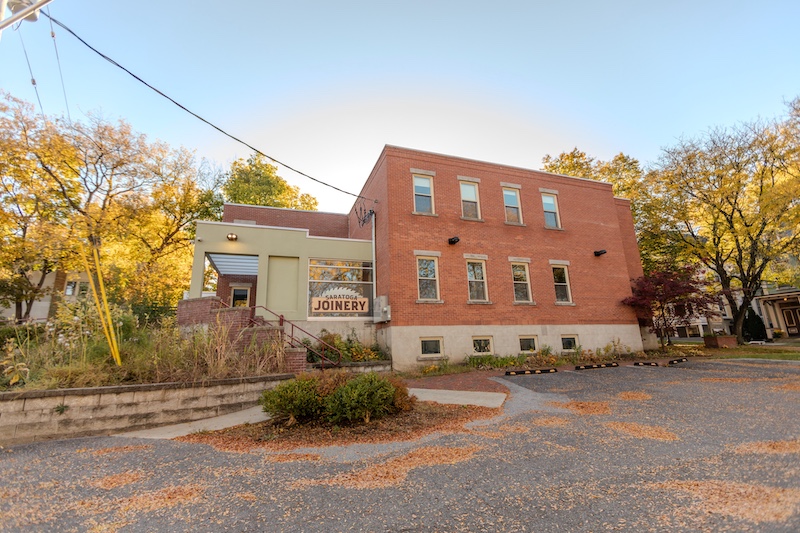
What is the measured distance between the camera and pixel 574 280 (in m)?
16.3

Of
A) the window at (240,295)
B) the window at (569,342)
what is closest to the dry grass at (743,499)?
the window at (569,342)

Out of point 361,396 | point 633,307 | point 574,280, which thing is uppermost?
point 574,280

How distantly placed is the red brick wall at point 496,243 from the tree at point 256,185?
564 inches

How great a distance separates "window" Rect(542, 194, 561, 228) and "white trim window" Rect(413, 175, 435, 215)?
19.6 feet

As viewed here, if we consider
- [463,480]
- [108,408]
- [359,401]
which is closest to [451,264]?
[359,401]

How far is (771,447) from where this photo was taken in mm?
4367

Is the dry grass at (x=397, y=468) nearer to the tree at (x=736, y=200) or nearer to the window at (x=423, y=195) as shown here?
the window at (x=423, y=195)

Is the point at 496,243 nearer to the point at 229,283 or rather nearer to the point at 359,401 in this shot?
the point at 359,401

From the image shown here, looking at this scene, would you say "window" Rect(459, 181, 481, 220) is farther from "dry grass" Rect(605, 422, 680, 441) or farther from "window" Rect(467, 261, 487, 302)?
"dry grass" Rect(605, 422, 680, 441)

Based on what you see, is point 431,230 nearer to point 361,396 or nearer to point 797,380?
point 361,396

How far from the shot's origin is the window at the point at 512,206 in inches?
639

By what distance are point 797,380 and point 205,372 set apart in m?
14.1

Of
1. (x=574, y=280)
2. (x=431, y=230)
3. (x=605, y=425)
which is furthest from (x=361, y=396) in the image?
(x=574, y=280)

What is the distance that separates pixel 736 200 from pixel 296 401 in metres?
24.4
